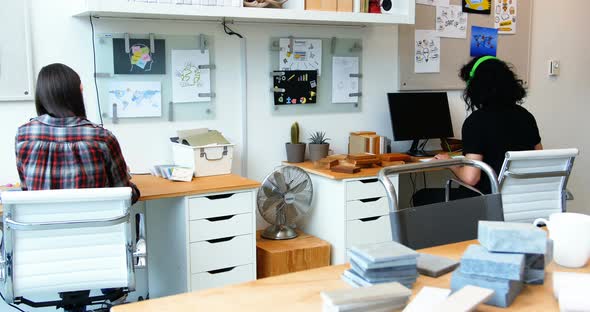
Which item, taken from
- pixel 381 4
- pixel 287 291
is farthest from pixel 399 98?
pixel 287 291

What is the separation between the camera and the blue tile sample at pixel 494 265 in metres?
1.26

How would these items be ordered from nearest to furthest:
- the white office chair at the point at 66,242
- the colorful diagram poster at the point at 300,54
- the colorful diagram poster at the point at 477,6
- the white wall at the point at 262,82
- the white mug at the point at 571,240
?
the white mug at the point at 571,240, the white office chair at the point at 66,242, the white wall at the point at 262,82, the colorful diagram poster at the point at 300,54, the colorful diagram poster at the point at 477,6

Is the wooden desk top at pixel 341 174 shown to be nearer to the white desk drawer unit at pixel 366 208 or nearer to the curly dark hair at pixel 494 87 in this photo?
the white desk drawer unit at pixel 366 208

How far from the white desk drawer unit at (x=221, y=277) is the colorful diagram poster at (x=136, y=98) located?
0.96 meters

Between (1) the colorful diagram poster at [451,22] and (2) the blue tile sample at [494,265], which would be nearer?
(2) the blue tile sample at [494,265]

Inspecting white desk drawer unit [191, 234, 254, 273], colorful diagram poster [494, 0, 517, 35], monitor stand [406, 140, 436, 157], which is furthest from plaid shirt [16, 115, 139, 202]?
colorful diagram poster [494, 0, 517, 35]

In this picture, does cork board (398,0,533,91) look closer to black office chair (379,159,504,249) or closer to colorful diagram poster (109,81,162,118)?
colorful diagram poster (109,81,162,118)

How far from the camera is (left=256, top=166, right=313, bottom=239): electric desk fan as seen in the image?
3.50 m

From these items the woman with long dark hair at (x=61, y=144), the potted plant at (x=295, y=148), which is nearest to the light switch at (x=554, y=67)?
the potted plant at (x=295, y=148)

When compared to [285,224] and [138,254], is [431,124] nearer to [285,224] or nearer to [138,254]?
[285,224]

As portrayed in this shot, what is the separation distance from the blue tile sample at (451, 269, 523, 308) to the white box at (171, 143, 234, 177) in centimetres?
214

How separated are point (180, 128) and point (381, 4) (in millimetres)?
1471

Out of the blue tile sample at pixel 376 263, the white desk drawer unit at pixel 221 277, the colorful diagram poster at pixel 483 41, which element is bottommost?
the white desk drawer unit at pixel 221 277

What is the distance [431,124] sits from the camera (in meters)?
4.20
